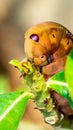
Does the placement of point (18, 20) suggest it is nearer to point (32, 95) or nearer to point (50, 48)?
point (50, 48)

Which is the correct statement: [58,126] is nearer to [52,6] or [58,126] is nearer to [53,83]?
[53,83]

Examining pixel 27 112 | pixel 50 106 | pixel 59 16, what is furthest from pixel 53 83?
pixel 59 16

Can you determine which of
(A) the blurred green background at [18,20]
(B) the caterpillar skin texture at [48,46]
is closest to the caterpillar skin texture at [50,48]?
(B) the caterpillar skin texture at [48,46]

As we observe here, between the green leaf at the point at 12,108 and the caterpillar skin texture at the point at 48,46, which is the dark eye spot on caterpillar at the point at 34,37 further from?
the green leaf at the point at 12,108

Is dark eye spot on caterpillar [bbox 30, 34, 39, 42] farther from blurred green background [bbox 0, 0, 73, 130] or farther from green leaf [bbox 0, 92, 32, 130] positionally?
blurred green background [bbox 0, 0, 73, 130]

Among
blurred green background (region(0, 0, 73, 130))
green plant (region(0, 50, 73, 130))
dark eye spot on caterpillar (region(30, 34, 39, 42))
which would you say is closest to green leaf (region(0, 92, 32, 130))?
green plant (region(0, 50, 73, 130))

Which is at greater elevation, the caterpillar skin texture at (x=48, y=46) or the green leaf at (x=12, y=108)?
the caterpillar skin texture at (x=48, y=46)
